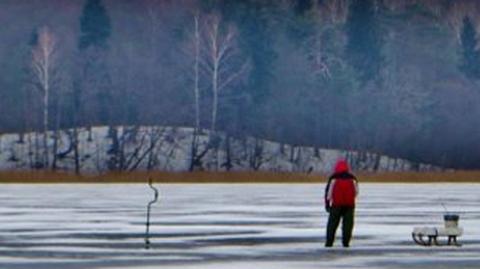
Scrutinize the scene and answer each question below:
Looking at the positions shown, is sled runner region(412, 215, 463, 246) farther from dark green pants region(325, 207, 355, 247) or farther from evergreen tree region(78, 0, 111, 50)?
evergreen tree region(78, 0, 111, 50)

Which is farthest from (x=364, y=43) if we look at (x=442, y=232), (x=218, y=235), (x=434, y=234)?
(x=434, y=234)

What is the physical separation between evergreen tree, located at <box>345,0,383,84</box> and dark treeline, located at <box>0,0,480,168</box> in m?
0.13

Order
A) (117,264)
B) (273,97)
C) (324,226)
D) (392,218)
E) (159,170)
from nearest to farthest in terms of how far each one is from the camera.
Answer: (117,264)
(324,226)
(392,218)
(159,170)
(273,97)

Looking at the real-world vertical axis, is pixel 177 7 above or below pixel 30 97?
above

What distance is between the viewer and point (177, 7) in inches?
4938

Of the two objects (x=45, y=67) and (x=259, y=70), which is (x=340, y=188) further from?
(x=259, y=70)

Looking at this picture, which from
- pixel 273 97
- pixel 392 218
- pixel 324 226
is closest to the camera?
pixel 324 226

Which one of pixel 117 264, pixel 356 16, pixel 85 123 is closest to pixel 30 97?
pixel 85 123

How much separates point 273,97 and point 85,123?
15937 millimetres

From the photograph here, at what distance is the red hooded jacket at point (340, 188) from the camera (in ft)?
99.5

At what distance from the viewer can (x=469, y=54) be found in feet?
411

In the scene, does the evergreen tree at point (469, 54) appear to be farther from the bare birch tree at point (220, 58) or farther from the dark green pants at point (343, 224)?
the dark green pants at point (343, 224)

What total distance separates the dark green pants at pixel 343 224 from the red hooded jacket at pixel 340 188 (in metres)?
0.12

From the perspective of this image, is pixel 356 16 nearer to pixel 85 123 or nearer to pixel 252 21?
pixel 252 21
